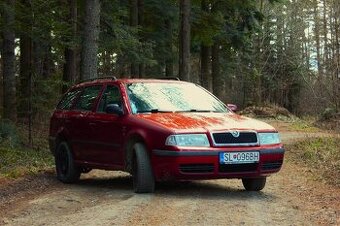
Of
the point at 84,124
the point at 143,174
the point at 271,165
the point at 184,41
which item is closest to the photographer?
the point at 143,174

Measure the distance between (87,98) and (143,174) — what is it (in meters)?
2.83

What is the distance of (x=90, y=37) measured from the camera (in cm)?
1539

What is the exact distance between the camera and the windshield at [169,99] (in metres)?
9.32

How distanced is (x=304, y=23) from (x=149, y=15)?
82.3 feet

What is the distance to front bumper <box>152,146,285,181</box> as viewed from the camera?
26.4ft

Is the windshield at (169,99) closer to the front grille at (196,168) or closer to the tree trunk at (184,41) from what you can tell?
the front grille at (196,168)

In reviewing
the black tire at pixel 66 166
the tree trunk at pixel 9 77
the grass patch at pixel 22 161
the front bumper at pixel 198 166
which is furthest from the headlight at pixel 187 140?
the tree trunk at pixel 9 77

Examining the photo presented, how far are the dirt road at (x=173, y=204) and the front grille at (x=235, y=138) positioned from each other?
0.78 meters

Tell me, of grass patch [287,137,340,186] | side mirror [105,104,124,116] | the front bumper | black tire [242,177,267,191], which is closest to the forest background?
grass patch [287,137,340,186]

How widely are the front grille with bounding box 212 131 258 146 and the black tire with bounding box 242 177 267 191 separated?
828 millimetres

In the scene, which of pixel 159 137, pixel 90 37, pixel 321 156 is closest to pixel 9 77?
pixel 90 37

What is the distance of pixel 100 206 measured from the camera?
7672 mm

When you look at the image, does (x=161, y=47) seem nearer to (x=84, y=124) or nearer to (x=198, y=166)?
(x=84, y=124)

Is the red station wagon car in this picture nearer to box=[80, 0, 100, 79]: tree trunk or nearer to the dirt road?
the dirt road
